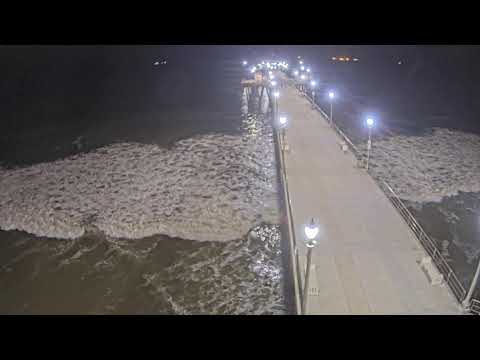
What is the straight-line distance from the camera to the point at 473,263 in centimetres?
1727

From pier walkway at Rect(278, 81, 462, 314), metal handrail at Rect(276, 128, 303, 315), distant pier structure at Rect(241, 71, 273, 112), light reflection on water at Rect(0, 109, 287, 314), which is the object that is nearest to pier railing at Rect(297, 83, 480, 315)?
pier walkway at Rect(278, 81, 462, 314)

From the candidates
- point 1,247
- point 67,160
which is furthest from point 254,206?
point 67,160

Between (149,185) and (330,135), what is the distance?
15.2 m

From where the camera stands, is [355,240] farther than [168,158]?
No

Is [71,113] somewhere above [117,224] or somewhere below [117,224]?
above

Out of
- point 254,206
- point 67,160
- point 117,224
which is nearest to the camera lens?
point 117,224

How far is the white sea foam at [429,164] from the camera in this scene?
2419 cm

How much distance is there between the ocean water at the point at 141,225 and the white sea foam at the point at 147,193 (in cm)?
9

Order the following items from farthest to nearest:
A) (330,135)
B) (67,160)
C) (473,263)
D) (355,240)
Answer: (67,160) → (330,135) → (473,263) → (355,240)

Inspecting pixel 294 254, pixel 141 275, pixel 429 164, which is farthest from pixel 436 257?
pixel 429 164

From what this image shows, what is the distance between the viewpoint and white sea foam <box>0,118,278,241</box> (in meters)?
21.0

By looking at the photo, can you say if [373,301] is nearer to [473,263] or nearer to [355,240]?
[355,240]

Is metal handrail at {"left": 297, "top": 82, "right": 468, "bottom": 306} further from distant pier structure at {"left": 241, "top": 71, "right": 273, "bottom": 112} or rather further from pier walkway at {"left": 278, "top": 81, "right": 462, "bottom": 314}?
distant pier structure at {"left": 241, "top": 71, "right": 273, "bottom": 112}

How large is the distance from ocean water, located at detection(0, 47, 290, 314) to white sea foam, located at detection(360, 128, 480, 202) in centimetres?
956
